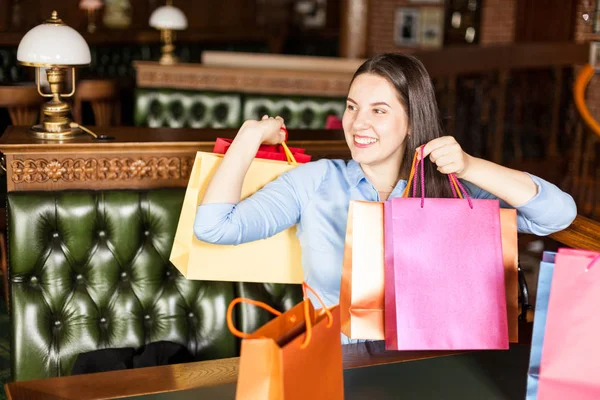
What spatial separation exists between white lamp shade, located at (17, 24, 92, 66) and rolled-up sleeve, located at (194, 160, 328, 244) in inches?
36.4

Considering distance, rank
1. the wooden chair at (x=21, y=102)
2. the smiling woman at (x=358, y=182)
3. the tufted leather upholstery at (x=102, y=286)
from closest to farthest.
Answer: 1. the smiling woman at (x=358, y=182)
2. the tufted leather upholstery at (x=102, y=286)
3. the wooden chair at (x=21, y=102)

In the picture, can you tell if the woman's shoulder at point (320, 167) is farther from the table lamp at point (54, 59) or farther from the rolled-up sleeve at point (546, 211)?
the table lamp at point (54, 59)

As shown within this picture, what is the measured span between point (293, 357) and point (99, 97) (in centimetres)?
477

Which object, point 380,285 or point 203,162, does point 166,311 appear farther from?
point 380,285

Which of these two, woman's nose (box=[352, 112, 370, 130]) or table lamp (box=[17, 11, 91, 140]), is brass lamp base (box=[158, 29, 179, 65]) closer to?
table lamp (box=[17, 11, 91, 140])

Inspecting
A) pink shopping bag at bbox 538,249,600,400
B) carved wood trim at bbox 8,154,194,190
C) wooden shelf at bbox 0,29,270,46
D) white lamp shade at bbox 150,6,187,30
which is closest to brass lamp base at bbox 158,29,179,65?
white lamp shade at bbox 150,6,187,30

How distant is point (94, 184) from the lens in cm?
227

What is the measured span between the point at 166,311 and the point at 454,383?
3.42 feet

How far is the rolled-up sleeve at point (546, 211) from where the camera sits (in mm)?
1648

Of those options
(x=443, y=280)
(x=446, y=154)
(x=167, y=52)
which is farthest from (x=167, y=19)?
(x=443, y=280)

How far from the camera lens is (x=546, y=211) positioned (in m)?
1.66

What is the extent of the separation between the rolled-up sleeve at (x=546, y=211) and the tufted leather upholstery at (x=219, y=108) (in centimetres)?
283

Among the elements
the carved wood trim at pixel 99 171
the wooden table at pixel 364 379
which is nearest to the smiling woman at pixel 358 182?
the wooden table at pixel 364 379

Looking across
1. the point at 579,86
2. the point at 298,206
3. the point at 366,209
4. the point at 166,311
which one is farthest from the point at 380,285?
the point at 579,86
